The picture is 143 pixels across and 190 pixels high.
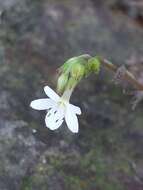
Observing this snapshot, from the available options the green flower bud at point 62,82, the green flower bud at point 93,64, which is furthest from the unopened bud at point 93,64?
the green flower bud at point 62,82

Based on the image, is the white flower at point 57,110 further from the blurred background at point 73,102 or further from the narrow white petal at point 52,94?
the blurred background at point 73,102

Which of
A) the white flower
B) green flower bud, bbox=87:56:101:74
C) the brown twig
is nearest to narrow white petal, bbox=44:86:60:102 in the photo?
the white flower

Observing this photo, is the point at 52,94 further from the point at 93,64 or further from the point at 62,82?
the point at 93,64

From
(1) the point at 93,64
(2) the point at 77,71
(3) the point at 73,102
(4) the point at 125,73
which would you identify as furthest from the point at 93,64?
(3) the point at 73,102

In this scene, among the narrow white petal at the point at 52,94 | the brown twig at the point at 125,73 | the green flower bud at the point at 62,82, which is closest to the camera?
the narrow white petal at the point at 52,94

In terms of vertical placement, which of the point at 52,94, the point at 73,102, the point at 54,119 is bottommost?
the point at 73,102

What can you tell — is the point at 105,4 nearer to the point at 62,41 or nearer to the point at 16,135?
the point at 62,41

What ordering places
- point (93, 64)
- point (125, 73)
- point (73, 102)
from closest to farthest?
point (93, 64) → point (125, 73) → point (73, 102)

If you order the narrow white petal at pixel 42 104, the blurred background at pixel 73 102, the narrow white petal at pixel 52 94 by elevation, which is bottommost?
the blurred background at pixel 73 102

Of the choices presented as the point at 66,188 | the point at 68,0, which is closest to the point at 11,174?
the point at 66,188
